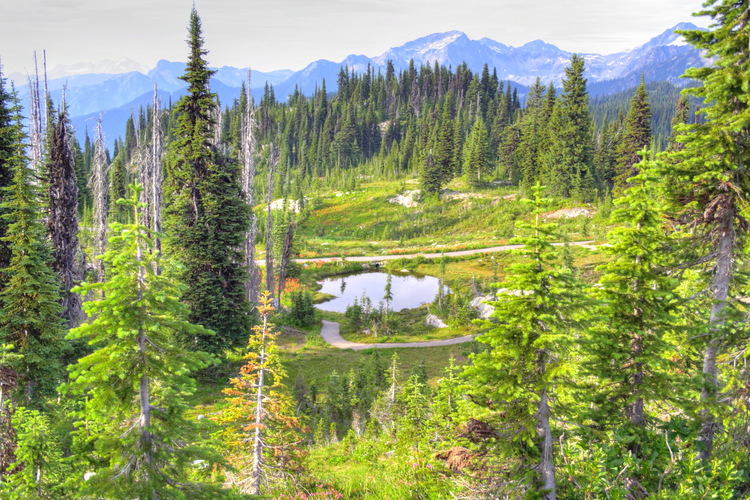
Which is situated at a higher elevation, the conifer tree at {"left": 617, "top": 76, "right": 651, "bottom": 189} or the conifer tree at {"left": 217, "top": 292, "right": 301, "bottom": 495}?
the conifer tree at {"left": 617, "top": 76, "right": 651, "bottom": 189}

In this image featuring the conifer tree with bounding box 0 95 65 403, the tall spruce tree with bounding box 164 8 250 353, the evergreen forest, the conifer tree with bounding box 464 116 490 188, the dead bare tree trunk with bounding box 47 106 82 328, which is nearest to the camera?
the evergreen forest

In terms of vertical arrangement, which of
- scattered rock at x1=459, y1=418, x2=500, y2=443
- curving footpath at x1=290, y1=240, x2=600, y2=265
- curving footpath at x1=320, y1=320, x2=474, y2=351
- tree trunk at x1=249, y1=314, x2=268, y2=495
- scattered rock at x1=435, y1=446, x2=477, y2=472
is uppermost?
scattered rock at x1=459, y1=418, x2=500, y2=443

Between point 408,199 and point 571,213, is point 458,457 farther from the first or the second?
point 408,199

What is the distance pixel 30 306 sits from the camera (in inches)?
501

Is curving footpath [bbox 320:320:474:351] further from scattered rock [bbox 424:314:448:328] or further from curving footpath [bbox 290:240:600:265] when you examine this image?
curving footpath [bbox 290:240:600:265]

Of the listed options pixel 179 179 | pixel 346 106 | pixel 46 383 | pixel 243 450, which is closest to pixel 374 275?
pixel 179 179

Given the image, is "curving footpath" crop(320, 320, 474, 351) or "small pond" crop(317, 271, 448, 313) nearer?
"curving footpath" crop(320, 320, 474, 351)

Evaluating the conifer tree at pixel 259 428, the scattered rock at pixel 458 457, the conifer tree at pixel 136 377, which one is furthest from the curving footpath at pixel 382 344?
the conifer tree at pixel 136 377

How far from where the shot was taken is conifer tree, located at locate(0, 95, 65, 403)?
1244 cm

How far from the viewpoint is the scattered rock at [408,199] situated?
7438 centimetres

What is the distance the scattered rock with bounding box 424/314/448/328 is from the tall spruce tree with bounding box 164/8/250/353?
16.5 metres

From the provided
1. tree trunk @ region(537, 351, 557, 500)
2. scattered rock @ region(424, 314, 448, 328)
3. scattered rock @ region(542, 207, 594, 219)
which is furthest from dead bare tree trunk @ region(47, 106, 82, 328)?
scattered rock @ region(542, 207, 594, 219)

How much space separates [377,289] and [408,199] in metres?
34.0

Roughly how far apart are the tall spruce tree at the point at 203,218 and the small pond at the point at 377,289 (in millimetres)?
19032
